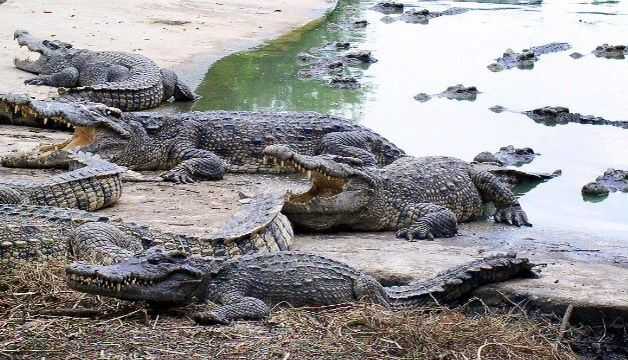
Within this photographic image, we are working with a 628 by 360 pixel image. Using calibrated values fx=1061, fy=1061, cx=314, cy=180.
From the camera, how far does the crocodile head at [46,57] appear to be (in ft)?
41.6

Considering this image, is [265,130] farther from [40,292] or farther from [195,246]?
[40,292]

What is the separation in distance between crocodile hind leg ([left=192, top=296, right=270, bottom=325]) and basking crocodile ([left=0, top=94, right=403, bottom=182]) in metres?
3.64

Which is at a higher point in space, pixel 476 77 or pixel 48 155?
pixel 48 155

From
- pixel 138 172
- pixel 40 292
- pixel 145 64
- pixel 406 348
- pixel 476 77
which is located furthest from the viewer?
pixel 476 77

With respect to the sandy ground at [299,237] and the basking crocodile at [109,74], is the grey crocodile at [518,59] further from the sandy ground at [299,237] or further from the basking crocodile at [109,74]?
the basking crocodile at [109,74]

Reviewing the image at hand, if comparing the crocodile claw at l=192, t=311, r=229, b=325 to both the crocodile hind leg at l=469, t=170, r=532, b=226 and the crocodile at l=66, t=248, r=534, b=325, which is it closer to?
the crocodile at l=66, t=248, r=534, b=325

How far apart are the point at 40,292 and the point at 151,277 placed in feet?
1.84

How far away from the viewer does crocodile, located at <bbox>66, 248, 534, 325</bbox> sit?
4.63 metres

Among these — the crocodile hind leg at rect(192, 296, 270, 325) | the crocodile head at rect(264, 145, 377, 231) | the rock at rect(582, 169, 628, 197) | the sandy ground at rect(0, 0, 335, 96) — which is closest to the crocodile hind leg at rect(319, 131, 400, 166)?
the crocodile head at rect(264, 145, 377, 231)

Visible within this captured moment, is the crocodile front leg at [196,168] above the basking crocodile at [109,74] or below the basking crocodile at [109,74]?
above

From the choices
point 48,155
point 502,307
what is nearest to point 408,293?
point 502,307

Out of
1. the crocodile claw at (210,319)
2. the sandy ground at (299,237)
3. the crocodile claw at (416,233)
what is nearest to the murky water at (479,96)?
the sandy ground at (299,237)

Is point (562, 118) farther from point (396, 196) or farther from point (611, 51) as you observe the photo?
point (611, 51)

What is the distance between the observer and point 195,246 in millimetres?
5602
